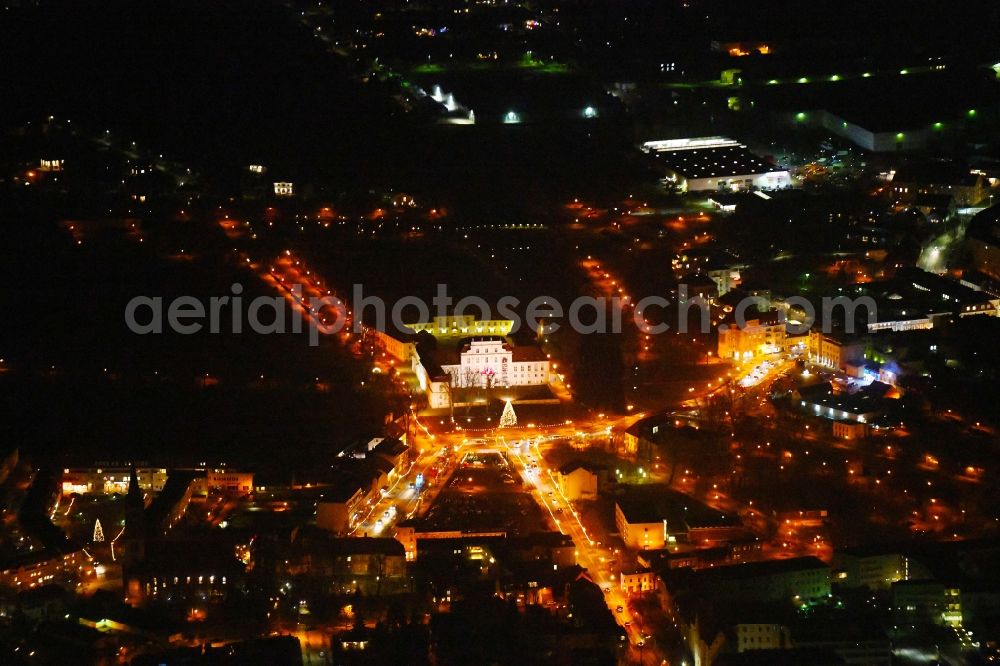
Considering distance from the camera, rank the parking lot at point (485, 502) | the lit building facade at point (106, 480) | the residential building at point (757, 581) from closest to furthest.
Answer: the residential building at point (757, 581) < the parking lot at point (485, 502) < the lit building facade at point (106, 480)

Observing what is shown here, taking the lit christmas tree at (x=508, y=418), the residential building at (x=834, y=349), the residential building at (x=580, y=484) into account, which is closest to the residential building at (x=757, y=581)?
the residential building at (x=580, y=484)

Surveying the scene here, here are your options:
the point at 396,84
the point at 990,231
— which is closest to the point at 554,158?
the point at 396,84

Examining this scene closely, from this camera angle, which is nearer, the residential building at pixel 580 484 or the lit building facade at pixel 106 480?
the residential building at pixel 580 484

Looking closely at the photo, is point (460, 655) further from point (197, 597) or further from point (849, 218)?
point (849, 218)

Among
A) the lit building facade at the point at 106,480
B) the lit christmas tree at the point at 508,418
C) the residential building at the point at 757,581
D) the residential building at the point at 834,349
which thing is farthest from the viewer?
the residential building at the point at 834,349

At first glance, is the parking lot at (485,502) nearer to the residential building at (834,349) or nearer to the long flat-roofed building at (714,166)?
the residential building at (834,349)

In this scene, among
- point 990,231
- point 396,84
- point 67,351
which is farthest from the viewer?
point 396,84

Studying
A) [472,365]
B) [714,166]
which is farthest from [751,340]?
[714,166]

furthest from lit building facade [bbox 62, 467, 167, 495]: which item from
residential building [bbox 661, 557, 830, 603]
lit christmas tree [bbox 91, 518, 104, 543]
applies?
residential building [bbox 661, 557, 830, 603]

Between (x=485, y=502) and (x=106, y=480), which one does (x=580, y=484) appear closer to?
(x=485, y=502)
